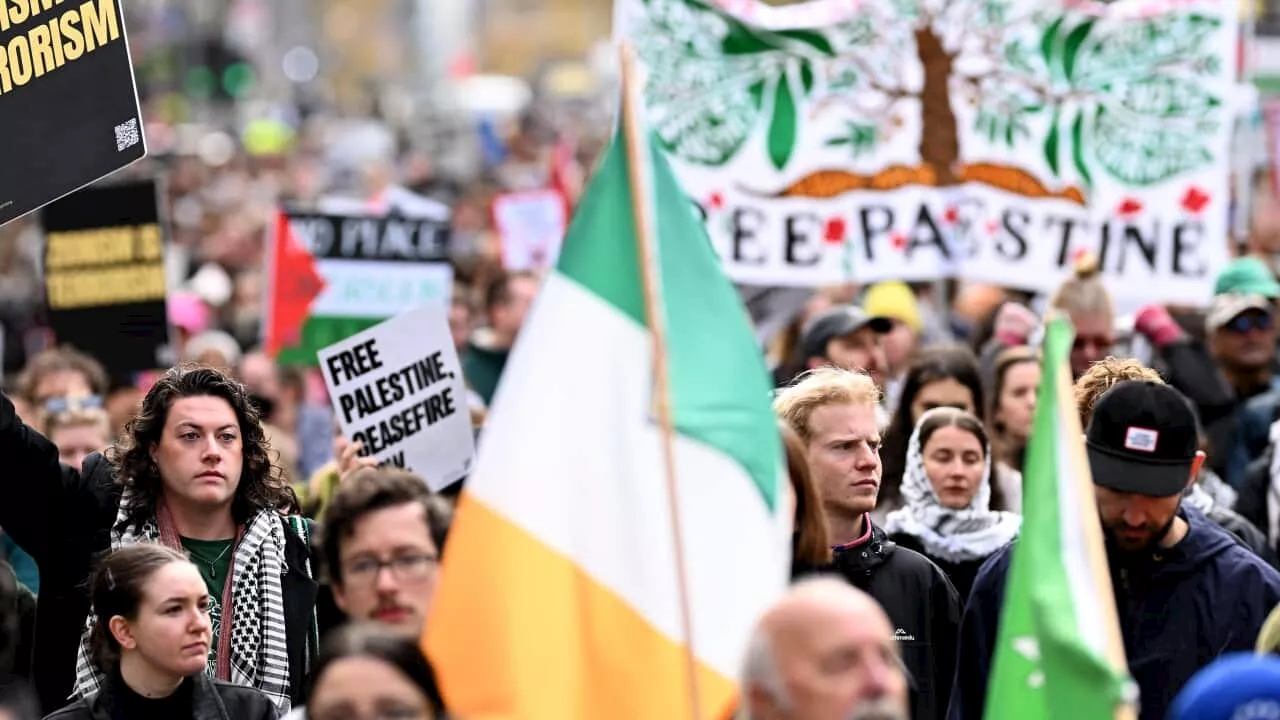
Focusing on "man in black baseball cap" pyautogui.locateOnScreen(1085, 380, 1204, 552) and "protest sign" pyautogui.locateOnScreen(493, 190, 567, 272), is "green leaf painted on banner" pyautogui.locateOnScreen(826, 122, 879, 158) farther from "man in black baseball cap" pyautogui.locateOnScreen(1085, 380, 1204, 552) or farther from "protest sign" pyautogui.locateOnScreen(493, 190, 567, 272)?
"man in black baseball cap" pyautogui.locateOnScreen(1085, 380, 1204, 552)

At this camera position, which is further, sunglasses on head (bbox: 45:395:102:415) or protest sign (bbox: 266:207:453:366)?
protest sign (bbox: 266:207:453:366)

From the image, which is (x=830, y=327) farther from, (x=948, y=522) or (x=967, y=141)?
(x=948, y=522)

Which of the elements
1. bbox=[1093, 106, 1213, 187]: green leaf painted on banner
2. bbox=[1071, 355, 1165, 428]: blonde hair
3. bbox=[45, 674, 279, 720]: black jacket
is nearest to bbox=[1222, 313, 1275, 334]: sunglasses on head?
bbox=[1093, 106, 1213, 187]: green leaf painted on banner

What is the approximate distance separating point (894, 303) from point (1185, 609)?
6.53 m

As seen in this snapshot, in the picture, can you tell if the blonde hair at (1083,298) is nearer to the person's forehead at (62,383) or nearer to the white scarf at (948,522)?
the white scarf at (948,522)

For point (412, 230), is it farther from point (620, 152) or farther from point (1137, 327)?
point (620, 152)

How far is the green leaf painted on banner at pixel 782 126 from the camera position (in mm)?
11492

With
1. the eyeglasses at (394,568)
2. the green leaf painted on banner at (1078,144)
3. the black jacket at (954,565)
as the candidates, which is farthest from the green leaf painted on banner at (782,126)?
the eyeglasses at (394,568)

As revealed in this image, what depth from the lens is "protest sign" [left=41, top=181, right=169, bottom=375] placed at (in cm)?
1139

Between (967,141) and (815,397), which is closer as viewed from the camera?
(815,397)

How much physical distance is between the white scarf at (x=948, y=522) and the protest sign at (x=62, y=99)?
2.47m

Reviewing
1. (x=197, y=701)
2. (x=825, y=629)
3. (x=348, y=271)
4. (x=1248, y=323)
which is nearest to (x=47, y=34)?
(x=197, y=701)

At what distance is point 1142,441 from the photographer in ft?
20.5

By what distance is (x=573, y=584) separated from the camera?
15.8 ft
